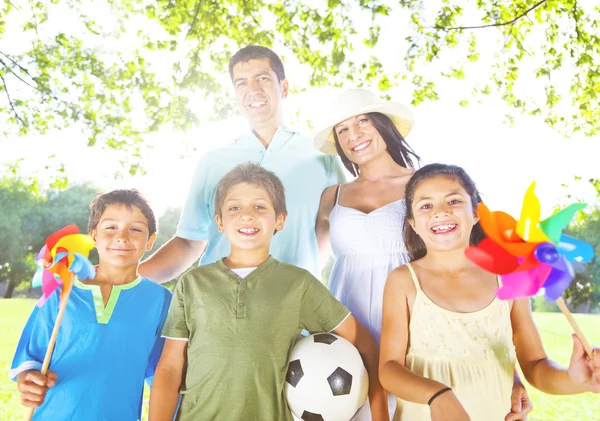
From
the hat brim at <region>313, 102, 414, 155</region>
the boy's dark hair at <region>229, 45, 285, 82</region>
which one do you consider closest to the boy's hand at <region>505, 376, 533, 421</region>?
the hat brim at <region>313, 102, 414, 155</region>

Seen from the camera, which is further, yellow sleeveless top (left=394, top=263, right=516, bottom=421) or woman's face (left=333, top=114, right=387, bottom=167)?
woman's face (left=333, top=114, right=387, bottom=167)

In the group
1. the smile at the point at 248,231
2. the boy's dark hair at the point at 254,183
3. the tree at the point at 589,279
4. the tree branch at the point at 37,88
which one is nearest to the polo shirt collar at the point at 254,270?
the smile at the point at 248,231

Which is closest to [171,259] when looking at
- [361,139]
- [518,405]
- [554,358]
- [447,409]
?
[361,139]

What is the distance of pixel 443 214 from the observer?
2.63 meters

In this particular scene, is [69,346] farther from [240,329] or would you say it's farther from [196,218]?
[196,218]

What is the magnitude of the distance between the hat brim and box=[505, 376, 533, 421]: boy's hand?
68.5 inches

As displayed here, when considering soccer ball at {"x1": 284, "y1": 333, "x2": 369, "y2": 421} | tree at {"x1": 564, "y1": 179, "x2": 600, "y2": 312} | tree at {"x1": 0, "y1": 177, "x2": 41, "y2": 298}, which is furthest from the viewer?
tree at {"x1": 0, "y1": 177, "x2": 41, "y2": 298}

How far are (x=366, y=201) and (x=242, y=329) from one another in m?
1.15

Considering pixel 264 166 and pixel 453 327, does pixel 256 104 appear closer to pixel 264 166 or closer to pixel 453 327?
pixel 264 166

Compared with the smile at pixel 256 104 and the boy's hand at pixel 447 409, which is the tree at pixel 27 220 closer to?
the smile at pixel 256 104

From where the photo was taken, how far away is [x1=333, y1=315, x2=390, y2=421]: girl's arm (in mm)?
2682

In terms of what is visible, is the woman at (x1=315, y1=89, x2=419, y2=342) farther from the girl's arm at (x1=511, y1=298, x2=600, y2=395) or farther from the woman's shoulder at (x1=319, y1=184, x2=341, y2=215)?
the girl's arm at (x1=511, y1=298, x2=600, y2=395)

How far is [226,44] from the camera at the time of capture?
7711 mm

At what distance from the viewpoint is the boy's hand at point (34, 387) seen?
255 cm
